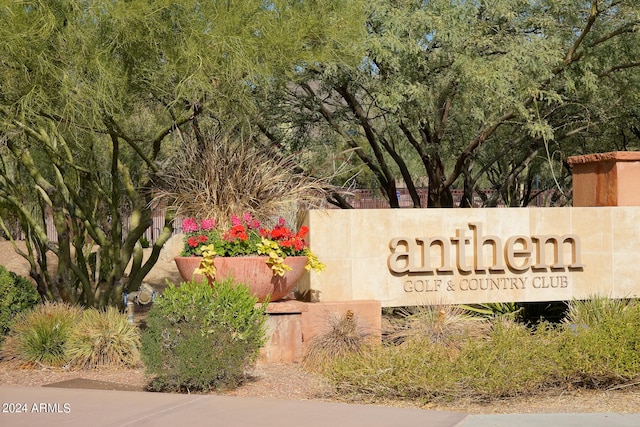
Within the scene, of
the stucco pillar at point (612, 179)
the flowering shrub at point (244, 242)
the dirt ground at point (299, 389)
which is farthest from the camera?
the stucco pillar at point (612, 179)

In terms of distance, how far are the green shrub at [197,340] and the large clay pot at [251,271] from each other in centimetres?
125

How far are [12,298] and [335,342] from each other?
4.13 m

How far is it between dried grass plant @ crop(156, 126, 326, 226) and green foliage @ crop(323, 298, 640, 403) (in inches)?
100

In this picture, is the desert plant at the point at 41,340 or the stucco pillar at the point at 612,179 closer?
the desert plant at the point at 41,340

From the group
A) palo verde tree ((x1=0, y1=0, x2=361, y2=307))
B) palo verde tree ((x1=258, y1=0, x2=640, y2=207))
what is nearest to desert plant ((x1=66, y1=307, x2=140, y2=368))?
palo verde tree ((x1=0, y1=0, x2=361, y2=307))

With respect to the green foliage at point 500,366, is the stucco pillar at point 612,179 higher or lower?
higher

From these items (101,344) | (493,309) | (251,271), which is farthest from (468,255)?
(101,344)

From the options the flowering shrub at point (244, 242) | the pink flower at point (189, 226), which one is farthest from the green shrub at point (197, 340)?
the pink flower at point (189, 226)

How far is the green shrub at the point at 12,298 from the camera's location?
35.6 feet

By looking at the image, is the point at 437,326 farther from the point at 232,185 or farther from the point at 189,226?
the point at 189,226

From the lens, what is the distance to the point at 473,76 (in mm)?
14367

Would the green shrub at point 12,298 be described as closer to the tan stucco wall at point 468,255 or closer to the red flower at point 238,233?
the red flower at point 238,233

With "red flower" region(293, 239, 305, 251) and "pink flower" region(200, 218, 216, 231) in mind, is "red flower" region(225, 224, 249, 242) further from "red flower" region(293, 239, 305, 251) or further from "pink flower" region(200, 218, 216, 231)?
"red flower" region(293, 239, 305, 251)

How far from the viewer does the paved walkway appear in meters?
6.97
